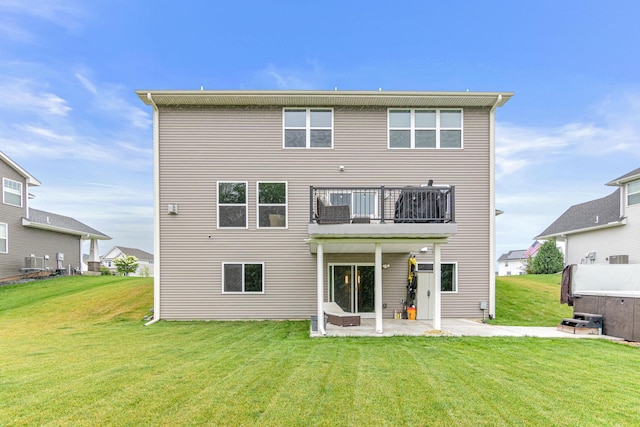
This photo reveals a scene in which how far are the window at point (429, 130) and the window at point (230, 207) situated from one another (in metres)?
5.39

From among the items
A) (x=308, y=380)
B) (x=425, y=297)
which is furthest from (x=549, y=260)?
(x=308, y=380)

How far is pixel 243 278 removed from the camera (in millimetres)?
11797

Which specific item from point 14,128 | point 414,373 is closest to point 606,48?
point 414,373

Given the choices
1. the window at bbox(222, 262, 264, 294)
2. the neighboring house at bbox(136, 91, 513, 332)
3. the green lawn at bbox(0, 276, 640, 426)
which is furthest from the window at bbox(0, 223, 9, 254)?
the window at bbox(222, 262, 264, 294)

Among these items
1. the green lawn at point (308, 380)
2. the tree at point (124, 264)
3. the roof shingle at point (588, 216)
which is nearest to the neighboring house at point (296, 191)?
the green lawn at point (308, 380)

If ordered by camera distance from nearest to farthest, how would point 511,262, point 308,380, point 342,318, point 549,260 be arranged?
point 308,380
point 342,318
point 549,260
point 511,262

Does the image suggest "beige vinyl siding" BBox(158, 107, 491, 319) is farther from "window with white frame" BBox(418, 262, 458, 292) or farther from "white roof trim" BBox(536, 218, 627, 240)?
"white roof trim" BBox(536, 218, 627, 240)

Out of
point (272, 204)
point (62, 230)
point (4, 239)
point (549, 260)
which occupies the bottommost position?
point (549, 260)

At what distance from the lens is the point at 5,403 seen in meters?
4.37

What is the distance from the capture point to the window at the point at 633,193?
55.2 ft

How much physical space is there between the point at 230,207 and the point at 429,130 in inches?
282

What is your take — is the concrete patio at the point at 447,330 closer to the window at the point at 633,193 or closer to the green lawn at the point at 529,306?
the green lawn at the point at 529,306

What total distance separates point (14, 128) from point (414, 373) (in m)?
24.0

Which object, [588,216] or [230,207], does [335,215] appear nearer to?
[230,207]
